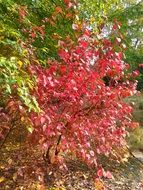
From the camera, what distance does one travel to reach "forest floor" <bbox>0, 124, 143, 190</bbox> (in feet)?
13.5

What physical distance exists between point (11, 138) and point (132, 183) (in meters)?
2.10

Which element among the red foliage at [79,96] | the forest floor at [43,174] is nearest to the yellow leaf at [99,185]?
the forest floor at [43,174]

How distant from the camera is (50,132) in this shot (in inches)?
140

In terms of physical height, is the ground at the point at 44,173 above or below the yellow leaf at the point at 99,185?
above

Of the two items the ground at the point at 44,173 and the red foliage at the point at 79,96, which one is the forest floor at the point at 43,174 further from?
the red foliage at the point at 79,96

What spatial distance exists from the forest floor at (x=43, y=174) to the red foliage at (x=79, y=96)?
20.4 inches

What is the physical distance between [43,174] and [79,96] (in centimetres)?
132

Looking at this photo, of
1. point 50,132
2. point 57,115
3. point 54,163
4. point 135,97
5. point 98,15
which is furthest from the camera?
point 135,97

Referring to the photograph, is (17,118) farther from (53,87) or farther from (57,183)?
(57,183)

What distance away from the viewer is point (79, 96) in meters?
3.81

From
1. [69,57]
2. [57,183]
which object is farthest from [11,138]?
[69,57]

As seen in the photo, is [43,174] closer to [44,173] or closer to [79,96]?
[44,173]

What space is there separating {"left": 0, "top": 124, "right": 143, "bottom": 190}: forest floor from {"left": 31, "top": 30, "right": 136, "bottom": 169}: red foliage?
0.52 meters

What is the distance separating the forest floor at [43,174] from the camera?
410 cm
